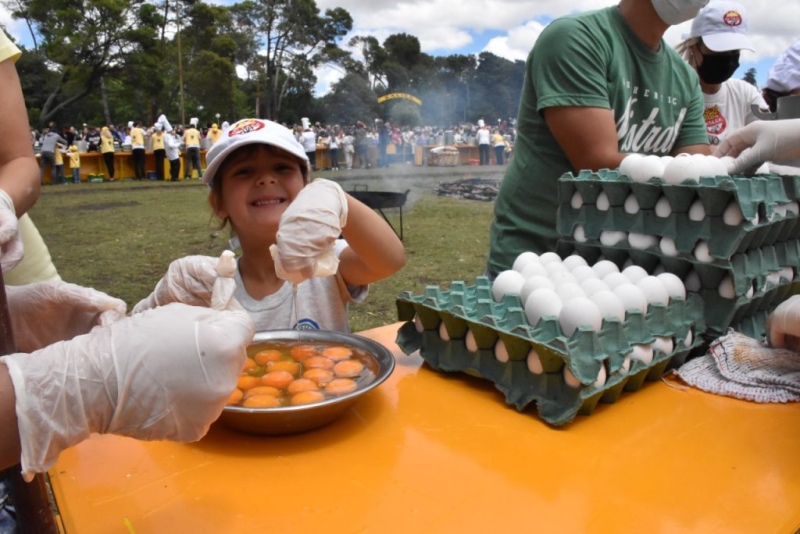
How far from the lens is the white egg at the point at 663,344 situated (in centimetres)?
145

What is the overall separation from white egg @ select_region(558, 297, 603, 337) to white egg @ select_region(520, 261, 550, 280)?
0.80 ft

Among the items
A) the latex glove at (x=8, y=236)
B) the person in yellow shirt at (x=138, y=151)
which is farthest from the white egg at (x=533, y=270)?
the person in yellow shirt at (x=138, y=151)

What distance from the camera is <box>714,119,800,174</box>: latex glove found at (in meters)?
1.65

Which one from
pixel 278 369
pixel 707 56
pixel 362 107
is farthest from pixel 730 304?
pixel 362 107

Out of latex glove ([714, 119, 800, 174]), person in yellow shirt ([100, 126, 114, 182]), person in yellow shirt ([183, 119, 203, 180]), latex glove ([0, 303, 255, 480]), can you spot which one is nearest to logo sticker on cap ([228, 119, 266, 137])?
latex glove ([0, 303, 255, 480])

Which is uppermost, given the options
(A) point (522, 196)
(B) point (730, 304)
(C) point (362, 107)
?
(C) point (362, 107)

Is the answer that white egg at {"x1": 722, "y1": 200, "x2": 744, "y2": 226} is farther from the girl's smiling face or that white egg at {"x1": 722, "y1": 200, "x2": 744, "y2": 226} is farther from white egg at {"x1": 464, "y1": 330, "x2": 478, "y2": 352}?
the girl's smiling face

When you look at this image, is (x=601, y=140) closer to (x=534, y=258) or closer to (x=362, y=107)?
(x=534, y=258)

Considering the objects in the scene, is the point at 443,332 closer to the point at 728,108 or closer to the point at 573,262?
the point at 573,262

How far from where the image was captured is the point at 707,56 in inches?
115

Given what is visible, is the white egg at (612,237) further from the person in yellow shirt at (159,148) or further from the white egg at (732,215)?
the person in yellow shirt at (159,148)

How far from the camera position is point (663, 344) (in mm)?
1469

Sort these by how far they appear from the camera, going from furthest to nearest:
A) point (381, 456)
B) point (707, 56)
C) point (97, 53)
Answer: point (97, 53) → point (707, 56) → point (381, 456)

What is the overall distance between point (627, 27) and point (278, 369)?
5.45 ft
